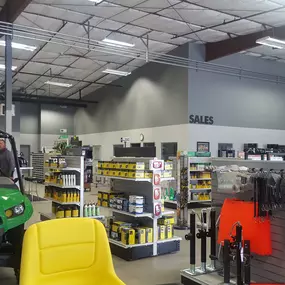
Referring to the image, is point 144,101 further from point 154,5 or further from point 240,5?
point 240,5

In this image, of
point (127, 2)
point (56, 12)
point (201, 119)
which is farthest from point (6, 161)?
point (201, 119)

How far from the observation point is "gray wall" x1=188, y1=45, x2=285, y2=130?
13.6 meters

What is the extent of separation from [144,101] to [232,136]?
4079 mm

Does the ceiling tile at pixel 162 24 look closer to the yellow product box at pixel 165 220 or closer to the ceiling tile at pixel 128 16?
the ceiling tile at pixel 128 16

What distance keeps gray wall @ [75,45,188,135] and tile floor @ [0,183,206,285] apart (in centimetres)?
818

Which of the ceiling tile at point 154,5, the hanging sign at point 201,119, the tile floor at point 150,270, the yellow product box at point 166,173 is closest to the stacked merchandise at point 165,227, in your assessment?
the tile floor at point 150,270

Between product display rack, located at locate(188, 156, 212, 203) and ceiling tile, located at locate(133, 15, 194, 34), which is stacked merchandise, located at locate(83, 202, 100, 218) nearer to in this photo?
product display rack, located at locate(188, 156, 212, 203)

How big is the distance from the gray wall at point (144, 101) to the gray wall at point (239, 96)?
1.84ft

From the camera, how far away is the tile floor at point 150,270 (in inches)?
185

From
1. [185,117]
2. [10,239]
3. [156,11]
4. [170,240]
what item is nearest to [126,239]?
[170,240]

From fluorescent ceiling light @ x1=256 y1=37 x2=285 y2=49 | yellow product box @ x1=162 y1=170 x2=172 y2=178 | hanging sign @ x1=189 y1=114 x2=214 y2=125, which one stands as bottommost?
yellow product box @ x1=162 y1=170 x2=172 y2=178

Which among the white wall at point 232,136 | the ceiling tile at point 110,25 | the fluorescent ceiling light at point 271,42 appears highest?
the ceiling tile at point 110,25

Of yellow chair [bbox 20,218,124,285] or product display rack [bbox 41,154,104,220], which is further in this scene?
product display rack [bbox 41,154,104,220]

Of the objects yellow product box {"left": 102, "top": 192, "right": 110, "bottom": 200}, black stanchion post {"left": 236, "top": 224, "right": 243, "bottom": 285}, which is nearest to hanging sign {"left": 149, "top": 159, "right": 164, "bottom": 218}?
yellow product box {"left": 102, "top": 192, "right": 110, "bottom": 200}
